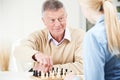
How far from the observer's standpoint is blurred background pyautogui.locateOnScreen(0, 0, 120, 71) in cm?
171

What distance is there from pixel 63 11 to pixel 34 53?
0.33 meters

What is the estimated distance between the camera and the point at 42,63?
1691mm

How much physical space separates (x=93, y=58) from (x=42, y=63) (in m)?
0.59

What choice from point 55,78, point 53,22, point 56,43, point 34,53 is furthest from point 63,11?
point 55,78

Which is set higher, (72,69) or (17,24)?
(17,24)

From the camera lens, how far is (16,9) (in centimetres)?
171

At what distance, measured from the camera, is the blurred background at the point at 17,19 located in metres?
1.71

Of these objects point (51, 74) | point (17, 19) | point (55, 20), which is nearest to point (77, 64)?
point (51, 74)

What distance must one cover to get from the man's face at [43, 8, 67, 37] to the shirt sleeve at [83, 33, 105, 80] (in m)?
0.57

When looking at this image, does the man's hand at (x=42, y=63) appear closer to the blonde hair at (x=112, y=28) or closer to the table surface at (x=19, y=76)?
the table surface at (x=19, y=76)

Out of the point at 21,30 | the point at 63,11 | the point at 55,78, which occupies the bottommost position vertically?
the point at 55,78

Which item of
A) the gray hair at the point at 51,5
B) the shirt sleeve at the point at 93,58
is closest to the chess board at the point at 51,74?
the gray hair at the point at 51,5

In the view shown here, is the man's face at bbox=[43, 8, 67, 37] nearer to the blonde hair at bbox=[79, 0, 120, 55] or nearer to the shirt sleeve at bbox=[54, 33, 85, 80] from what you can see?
the shirt sleeve at bbox=[54, 33, 85, 80]

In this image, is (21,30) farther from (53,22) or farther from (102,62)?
(102,62)
